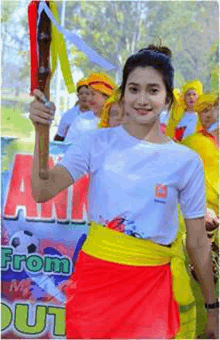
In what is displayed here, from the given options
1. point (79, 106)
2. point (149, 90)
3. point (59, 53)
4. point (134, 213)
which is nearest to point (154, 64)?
point (149, 90)

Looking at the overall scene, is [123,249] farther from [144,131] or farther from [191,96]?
[191,96]

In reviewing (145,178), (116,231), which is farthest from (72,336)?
(145,178)

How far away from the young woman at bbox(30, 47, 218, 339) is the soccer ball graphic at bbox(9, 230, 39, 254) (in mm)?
1868

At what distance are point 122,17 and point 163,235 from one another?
1762 inches

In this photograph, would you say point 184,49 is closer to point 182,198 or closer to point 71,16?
point 71,16

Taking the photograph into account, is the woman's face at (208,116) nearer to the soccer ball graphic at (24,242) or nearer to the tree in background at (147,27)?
the soccer ball graphic at (24,242)

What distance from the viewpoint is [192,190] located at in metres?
2.74

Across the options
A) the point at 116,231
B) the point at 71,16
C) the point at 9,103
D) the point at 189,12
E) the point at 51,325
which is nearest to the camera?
the point at 116,231

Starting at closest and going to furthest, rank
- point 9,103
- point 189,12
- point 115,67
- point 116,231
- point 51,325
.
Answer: point 115,67
point 116,231
point 51,325
point 9,103
point 189,12

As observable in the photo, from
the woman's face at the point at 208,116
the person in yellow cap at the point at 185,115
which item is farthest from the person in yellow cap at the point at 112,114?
the person in yellow cap at the point at 185,115

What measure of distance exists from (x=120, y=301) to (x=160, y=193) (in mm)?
373

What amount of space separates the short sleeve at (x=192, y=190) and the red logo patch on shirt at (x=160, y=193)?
0.27 ft

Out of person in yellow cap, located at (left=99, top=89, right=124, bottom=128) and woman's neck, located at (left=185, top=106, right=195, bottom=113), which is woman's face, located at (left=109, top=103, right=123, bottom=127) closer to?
person in yellow cap, located at (left=99, top=89, right=124, bottom=128)

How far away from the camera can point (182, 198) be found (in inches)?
109
